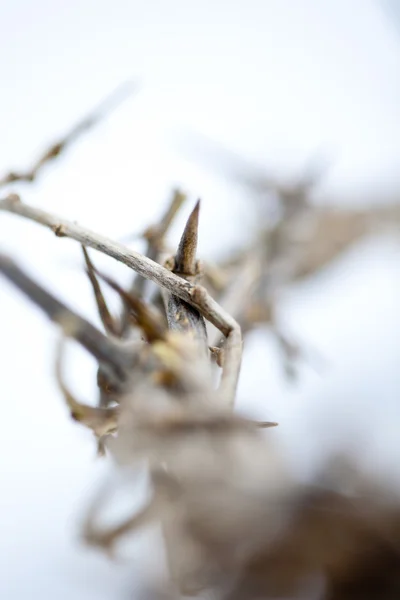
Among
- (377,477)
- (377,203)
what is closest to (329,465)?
(377,477)

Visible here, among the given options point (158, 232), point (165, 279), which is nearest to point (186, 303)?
point (165, 279)

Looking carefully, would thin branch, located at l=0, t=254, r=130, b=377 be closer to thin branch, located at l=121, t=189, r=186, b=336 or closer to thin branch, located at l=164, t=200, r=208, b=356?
thin branch, located at l=164, t=200, r=208, b=356

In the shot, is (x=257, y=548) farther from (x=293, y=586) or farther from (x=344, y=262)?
(x=344, y=262)

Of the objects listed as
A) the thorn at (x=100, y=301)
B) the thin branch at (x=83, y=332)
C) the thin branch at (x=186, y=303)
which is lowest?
the thorn at (x=100, y=301)

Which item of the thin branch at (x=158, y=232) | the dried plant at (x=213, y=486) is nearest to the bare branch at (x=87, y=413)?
the dried plant at (x=213, y=486)

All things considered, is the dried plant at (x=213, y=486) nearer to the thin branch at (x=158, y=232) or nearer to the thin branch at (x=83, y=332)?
the thin branch at (x=83, y=332)

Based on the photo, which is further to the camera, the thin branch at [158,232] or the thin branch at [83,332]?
the thin branch at [158,232]

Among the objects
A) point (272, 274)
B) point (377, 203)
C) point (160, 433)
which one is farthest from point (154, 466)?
point (377, 203)

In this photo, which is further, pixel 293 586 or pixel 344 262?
Result: pixel 344 262
